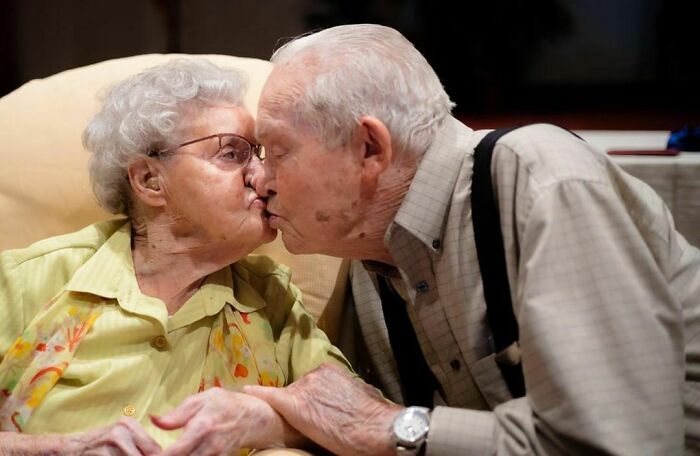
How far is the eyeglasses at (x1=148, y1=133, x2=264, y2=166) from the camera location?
1.93 meters

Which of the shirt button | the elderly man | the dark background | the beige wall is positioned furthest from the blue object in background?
the beige wall

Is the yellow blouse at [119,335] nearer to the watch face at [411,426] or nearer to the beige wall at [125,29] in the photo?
the watch face at [411,426]

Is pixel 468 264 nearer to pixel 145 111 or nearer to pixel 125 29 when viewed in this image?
pixel 145 111

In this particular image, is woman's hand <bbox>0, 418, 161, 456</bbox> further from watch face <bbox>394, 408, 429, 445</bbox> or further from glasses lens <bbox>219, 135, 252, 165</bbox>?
glasses lens <bbox>219, 135, 252, 165</bbox>

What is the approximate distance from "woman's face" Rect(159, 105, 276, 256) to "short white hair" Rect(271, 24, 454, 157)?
0.90ft

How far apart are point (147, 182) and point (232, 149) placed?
0.65 feet

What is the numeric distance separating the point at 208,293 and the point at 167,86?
0.44 meters

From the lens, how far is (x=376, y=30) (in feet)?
5.68

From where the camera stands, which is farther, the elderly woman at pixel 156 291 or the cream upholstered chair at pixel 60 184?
the cream upholstered chair at pixel 60 184

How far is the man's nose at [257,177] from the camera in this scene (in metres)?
1.89

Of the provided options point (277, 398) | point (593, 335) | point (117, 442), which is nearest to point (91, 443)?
point (117, 442)

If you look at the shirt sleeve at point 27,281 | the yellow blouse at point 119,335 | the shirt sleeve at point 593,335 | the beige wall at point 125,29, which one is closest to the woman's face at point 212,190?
the yellow blouse at point 119,335

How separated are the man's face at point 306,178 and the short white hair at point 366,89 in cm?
3

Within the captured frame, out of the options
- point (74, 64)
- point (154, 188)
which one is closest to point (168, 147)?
point (154, 188)
